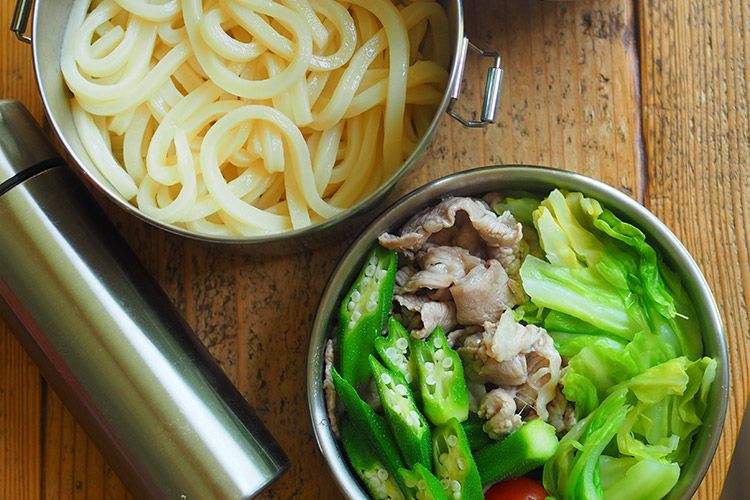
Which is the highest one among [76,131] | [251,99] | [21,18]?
[21,18]

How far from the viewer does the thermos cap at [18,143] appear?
162cm

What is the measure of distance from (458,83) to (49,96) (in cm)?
78

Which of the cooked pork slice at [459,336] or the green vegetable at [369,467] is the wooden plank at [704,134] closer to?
the cooked pork slice at [459,336]

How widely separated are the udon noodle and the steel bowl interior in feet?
0.09

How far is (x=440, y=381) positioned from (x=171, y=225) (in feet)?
1.89

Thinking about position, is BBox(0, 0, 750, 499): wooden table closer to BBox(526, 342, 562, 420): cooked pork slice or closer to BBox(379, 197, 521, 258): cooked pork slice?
BBox(379, 197, 521, 258): cooked pork slice

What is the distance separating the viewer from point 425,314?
62.7 inches

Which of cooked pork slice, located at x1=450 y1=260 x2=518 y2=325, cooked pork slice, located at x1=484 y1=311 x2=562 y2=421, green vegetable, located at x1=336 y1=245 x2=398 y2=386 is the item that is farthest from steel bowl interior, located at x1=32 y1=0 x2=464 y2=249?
cooked pork slice, located at x1=484 y1=311 x2=562 y2=421

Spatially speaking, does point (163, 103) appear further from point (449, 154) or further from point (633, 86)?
point (633, 86)

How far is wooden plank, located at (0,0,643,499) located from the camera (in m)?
1.80

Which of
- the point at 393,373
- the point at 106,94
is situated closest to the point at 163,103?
the point at 106,94

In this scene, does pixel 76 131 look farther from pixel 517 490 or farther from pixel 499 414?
pixel 517 490

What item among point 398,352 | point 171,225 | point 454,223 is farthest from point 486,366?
point 171,225

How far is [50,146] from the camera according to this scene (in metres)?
1.70
